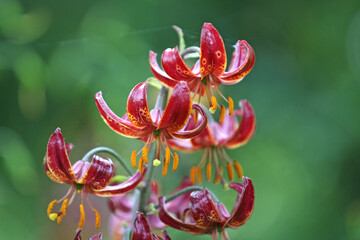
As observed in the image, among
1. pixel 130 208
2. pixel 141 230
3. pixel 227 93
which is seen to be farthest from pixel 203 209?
pixel 227 93

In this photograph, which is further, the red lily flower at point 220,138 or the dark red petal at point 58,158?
the red lily flower at point 220,138

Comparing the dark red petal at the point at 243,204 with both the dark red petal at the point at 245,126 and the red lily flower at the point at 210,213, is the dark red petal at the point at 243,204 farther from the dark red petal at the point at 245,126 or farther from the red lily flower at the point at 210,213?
the dark red petal at the point at 245,126

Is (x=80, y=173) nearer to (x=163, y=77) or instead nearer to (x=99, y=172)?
(x=99, y=172)

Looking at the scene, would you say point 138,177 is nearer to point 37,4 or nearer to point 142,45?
point 142,45

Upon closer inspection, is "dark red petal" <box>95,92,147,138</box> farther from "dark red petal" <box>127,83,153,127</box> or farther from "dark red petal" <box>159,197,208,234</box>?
"dark red petal" <box>159,197,208,234</box>

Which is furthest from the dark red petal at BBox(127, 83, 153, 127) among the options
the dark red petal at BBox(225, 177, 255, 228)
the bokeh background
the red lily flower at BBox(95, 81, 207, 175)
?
the bokeh background

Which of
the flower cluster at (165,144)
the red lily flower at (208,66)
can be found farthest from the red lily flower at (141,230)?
the red lily flower at (208,66)
